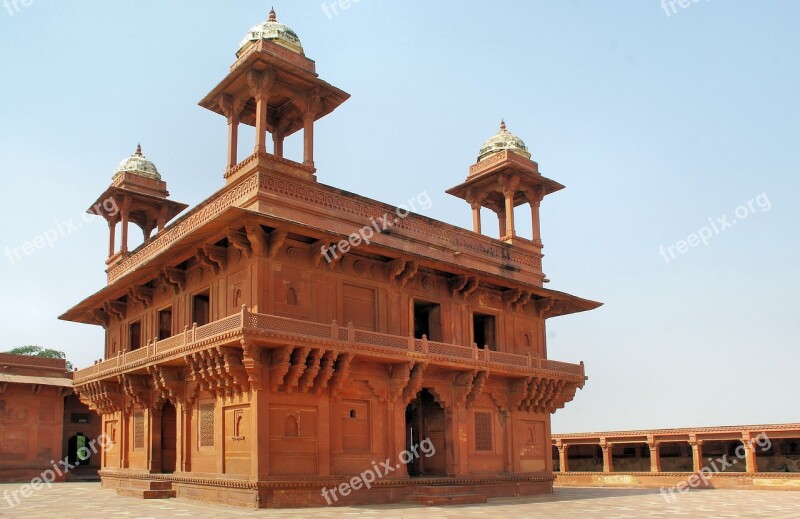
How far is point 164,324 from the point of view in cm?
2288

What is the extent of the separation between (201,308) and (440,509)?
27.8 ft

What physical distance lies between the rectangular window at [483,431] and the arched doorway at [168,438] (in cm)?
880

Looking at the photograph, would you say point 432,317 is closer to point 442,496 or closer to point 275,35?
point 442,496

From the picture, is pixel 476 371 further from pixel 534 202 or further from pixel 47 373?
pixel 47 373

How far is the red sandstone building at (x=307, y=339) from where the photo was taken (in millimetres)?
17641

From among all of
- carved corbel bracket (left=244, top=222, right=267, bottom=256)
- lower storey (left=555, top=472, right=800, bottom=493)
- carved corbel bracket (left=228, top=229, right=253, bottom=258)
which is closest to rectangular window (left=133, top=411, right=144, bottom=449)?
carved corbel bracket (left=228, top=229, right=253, bottom=258)

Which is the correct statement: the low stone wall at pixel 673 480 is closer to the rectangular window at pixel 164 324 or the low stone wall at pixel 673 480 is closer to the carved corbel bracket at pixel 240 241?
the rectangular window at pixel 164 324

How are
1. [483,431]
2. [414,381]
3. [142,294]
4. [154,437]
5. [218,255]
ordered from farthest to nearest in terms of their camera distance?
[142,294], [483,431], [154,437], [414,381], [218,255]

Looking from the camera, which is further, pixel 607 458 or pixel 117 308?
pixel 607 458

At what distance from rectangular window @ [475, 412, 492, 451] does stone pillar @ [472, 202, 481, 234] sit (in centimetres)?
692

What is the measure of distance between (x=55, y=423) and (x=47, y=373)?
7.63ft

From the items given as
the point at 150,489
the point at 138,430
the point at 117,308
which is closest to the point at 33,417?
the point at 117,308

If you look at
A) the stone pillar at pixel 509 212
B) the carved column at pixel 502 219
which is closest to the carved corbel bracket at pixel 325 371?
the stone pillar at pixel 509 212

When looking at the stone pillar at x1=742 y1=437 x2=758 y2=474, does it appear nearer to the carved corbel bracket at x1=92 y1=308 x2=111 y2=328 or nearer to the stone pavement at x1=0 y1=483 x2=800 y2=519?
the stone pavement at x1=0 y1=483 x2=800 y2=519
